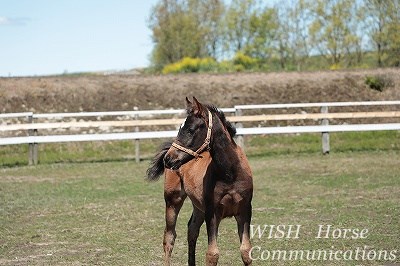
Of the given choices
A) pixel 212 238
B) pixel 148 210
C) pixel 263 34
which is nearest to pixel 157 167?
pixel 212 238

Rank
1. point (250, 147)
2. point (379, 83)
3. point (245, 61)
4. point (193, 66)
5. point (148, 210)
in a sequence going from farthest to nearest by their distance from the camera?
point (245, 61) < point (193, 66) < point (379, 83) < point (250, 147) < point (148, 210)

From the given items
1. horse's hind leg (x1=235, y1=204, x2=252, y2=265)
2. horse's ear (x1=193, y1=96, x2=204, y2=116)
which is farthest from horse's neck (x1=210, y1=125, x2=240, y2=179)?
horse's hind leg (x1=235, y1=204, x2=252, y2=265)

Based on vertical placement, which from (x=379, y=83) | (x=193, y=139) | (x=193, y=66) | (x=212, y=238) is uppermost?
(x=193, y=66)

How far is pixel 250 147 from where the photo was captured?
69.7 ft

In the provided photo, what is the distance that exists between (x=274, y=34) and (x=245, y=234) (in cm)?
3091

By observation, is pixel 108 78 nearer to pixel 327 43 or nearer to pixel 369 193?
pixel 327 43

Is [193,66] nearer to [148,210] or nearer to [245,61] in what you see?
[245,61]

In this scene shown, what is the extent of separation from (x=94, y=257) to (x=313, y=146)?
1359 centimetres

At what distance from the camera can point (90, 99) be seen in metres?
26.2

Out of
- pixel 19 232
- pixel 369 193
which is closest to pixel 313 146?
pixel 369 193

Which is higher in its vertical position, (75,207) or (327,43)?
(327,43)

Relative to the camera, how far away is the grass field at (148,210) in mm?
8102

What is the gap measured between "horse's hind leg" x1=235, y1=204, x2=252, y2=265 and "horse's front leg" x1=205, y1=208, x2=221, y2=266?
217 millimetres

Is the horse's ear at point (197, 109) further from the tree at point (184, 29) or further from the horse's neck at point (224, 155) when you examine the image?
the tree at point (184, 29)
